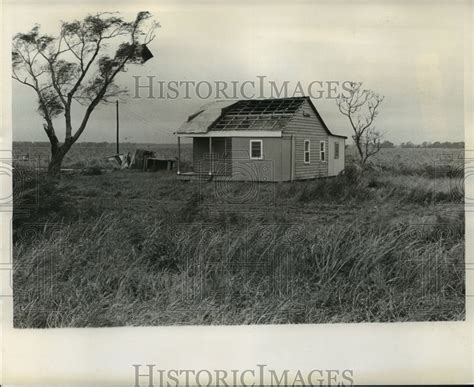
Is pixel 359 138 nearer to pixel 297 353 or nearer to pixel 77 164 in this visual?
pixel 297 353

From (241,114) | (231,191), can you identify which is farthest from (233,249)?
(241,114)

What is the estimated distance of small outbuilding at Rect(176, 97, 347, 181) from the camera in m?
6.15

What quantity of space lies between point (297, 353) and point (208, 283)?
1.23 metres

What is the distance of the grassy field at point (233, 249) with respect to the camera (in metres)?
6.05

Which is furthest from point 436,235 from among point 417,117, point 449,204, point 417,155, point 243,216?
point 243,216

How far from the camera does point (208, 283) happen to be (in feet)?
20.1

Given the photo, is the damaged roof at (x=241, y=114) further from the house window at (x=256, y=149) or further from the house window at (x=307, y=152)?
the house window at (x=307, y=152)

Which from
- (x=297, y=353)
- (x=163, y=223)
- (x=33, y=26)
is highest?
(x=33, y=26)

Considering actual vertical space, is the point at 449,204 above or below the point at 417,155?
below

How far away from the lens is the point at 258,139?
625 cm

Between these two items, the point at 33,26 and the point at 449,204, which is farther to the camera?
the point at 449,204

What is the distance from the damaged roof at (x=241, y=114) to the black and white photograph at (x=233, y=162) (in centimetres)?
2

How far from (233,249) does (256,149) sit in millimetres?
1127

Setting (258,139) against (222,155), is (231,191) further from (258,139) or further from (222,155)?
(258,139)
